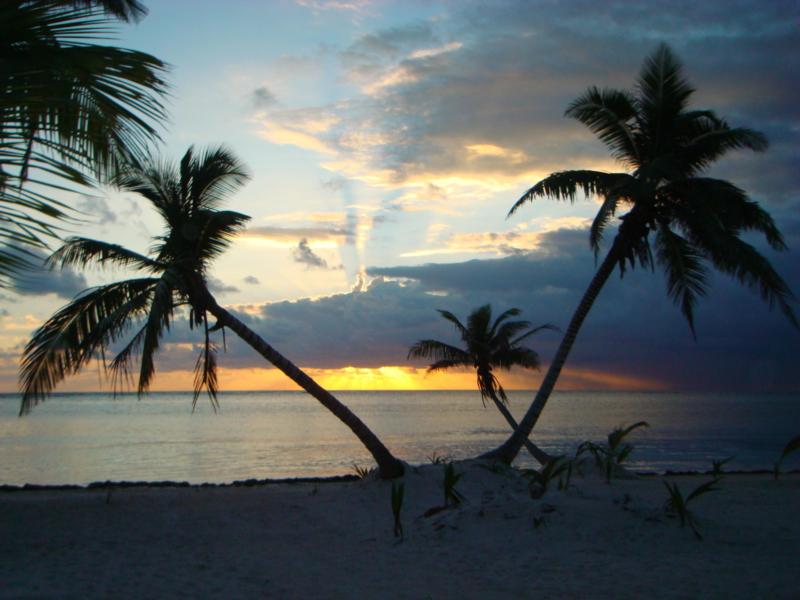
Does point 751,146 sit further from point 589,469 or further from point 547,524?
point 547,524

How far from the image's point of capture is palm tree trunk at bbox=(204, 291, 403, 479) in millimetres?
13219

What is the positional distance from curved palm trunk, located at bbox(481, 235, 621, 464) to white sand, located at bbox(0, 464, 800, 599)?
317 cm

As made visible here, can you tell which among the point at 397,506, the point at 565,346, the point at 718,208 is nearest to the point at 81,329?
the point at 397,506

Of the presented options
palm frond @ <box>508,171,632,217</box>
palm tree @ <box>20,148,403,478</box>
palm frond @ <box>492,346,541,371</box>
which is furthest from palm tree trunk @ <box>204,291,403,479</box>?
palm frond @ <box>492,346,541,371</box>

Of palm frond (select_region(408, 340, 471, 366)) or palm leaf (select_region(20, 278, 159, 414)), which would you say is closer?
palm leaf (select_region(20, 278, 159, 414))

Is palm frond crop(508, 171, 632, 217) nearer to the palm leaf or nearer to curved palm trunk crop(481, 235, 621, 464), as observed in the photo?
curved palm trunk crop(481, 235, 621, 464)

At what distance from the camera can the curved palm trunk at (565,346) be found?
1480cm

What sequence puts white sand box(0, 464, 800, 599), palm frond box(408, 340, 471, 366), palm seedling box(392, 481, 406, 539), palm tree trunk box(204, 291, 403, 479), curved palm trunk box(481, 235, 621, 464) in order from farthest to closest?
palm frond box(408, 340, 471, 366)
curved palm trunk box(481, 235, 621, 464)
palm tree trunk box(204, 291, 403, 479)
palm seedling box(392, 481, 406, 539)
white sand box(0, 464, 800, 599)

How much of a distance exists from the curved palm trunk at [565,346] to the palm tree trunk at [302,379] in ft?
8.21

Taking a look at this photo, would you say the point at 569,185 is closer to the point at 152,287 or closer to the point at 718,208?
the point at 718,208

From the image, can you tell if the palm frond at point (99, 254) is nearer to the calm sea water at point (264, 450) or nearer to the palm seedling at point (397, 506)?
the palm seedling at point (397, 506)

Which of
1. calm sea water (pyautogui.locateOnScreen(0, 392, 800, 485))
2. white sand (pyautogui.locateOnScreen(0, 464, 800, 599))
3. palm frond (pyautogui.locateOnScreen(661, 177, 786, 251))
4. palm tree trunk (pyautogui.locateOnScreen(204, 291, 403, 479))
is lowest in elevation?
calm sea water (pyautogui.locateOnScreen(0, 392, 800, 485))

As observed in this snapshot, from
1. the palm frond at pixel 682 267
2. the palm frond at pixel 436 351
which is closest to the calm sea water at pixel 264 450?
the palm frond at pixel 436 351

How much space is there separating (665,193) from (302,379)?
8.46 metres
